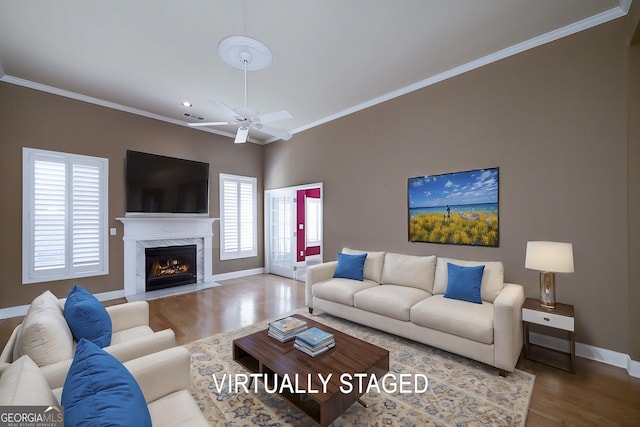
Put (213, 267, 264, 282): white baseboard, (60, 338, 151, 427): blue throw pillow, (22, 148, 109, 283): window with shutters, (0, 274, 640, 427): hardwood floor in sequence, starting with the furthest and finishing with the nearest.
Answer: (213, 267, 264, 282): white baseboard < (22, 148, 109, 283): window with shutters < (0, 274, 640, 427): hardwood floor < (60, 338, 151, 427): blue throw pillow

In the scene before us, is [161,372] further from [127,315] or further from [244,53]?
[244,53]

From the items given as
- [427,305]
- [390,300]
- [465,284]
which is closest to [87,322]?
[390,300]

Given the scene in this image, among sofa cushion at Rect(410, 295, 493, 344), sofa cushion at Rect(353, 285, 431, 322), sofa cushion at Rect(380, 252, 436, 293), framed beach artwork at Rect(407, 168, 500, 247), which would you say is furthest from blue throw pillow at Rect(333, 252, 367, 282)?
sofa cushion at Rect(410, 295, 493, 344)

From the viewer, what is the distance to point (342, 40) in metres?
3.04

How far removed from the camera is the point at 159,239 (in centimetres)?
518

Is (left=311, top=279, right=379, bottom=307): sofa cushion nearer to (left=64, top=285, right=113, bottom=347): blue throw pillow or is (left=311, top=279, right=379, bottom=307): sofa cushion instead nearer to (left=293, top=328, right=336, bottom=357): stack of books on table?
(left=293, top=328, right=336, bottom=357): stack of books on table

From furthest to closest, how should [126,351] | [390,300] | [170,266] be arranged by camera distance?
[170,266] < [390,300] < [126,351]

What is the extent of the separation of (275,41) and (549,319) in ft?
12.6

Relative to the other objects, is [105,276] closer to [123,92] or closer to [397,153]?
[123,92]

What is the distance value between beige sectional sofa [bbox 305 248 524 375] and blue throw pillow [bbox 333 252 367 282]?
0.27 feet

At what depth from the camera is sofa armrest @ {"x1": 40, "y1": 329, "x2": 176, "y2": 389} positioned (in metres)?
1.41

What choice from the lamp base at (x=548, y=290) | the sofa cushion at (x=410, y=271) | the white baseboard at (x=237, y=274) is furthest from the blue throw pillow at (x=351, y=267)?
the white baseboard at (x=237, y=274)

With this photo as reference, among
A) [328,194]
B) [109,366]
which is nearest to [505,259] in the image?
[328,194]

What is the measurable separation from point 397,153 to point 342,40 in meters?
1.84
